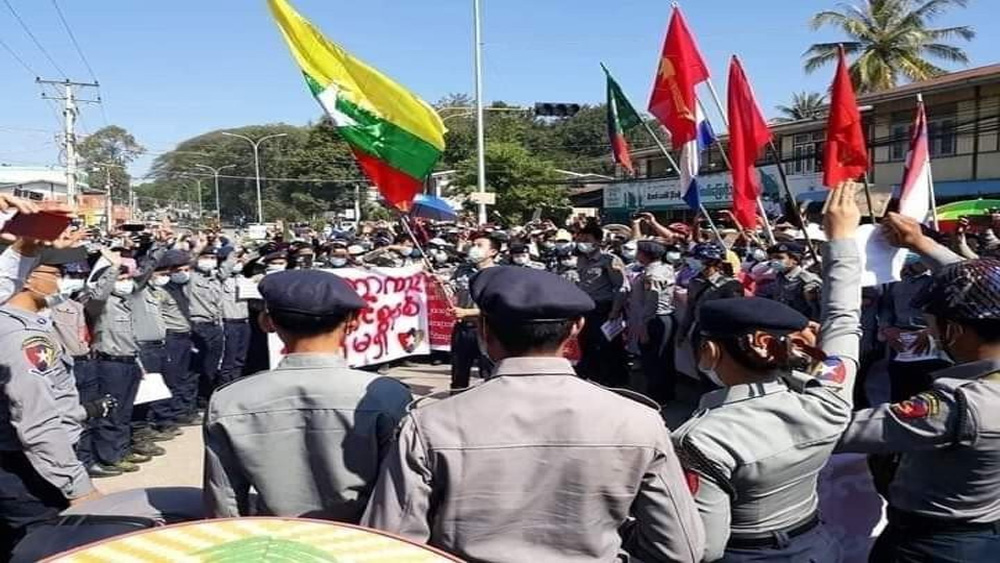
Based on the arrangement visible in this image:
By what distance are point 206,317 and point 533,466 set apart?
674cm

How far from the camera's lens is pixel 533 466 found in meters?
1.76

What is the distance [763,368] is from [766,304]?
163 millimetres

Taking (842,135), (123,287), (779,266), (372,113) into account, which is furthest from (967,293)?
(123,287)

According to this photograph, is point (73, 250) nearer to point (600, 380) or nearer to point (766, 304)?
point (766, 304)

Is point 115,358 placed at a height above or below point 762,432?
below

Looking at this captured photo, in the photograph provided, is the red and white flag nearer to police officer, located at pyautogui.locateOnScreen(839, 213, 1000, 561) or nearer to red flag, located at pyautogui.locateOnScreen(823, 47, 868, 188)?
red flag, located at pyautogui.locateOnScreen(823, 47, 868, 188)

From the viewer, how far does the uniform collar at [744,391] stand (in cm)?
213

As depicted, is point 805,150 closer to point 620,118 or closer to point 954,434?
point 620,118

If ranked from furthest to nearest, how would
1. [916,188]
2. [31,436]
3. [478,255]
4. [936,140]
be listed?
1. [936,140]
2. [478,255]
3. [916,188]
4. [31,436]

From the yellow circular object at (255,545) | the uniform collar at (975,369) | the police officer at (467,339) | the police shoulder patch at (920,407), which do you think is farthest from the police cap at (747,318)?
the police officer at (467,339)

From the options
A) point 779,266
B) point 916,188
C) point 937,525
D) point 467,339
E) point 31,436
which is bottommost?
point 467,339

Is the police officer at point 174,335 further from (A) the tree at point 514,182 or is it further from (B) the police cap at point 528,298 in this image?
(A) the tree at point 514,182

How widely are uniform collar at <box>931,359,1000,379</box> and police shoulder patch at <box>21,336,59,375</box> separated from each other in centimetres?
294

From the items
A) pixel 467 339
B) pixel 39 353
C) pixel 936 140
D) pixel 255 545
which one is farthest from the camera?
pixel 936 140
